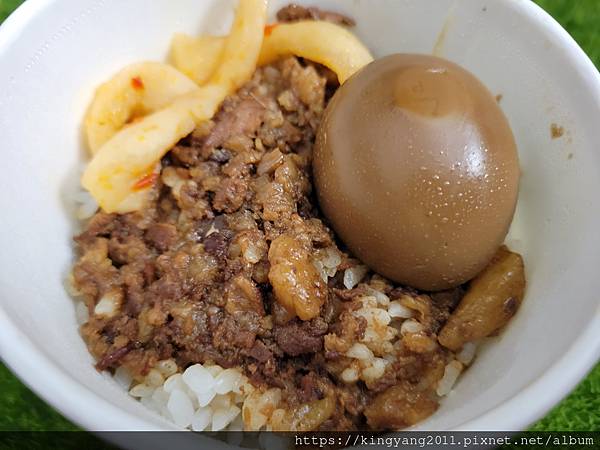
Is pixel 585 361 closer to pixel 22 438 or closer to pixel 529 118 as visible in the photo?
pixel 529 118

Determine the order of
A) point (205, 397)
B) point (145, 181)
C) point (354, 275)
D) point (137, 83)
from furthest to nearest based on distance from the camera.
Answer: point (137, 83), point (145, 181), point (354, 275), point (205, 397)

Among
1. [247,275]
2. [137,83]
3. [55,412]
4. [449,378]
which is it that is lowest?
[55,412]

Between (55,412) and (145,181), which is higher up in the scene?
(145,181)

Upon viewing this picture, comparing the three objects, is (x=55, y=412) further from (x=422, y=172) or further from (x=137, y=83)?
(x=422, y=172)

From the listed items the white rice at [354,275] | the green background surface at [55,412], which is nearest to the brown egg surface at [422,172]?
the white rice at [354,275]

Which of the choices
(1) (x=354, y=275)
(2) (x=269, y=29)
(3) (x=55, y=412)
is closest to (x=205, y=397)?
(1) (x=354, y=275)

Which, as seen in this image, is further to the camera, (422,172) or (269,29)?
(269,29)

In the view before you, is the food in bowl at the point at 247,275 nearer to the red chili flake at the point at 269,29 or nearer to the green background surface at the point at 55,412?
the red chili flake at the point at 269,29

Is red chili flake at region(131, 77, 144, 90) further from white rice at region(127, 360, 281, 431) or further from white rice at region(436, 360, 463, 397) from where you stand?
white rice at region(436, 360, 463, 397)
